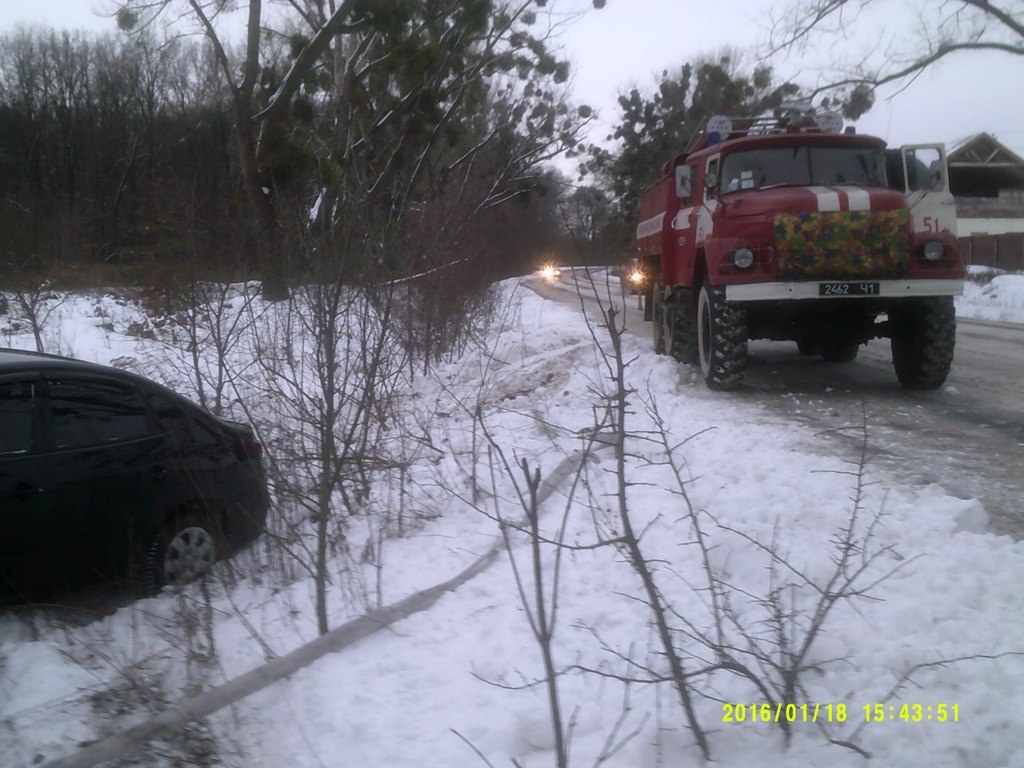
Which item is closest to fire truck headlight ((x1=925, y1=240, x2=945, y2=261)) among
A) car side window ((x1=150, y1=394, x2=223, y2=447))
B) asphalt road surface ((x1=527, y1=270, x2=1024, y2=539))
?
asphalt road surface ((x1=527, y1=270, x2=1024, y2=539))

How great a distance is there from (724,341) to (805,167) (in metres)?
2.09

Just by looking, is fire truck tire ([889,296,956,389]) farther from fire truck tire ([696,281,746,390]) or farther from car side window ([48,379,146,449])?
car side window ([48,379,146,449])

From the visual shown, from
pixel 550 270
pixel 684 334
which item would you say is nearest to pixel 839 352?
pixel 684 334

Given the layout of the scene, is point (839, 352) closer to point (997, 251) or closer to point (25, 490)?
point (25, 490)

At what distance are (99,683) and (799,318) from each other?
310 inches

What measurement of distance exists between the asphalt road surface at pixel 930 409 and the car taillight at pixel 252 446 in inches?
157

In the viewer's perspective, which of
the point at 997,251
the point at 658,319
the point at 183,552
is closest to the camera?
the point at 183,552

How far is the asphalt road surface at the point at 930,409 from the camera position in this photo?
6047 mm

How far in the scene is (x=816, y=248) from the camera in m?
8.61

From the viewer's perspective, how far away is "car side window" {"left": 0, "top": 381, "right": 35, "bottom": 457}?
190 inches

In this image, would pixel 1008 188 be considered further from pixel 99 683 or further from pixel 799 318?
pixel 99 683

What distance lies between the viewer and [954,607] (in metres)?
4.04

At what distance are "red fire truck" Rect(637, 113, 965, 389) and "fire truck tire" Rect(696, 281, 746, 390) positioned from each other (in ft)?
0.04

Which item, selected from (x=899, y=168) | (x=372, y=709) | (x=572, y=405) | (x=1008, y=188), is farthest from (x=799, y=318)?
(x=1008, y=188)
